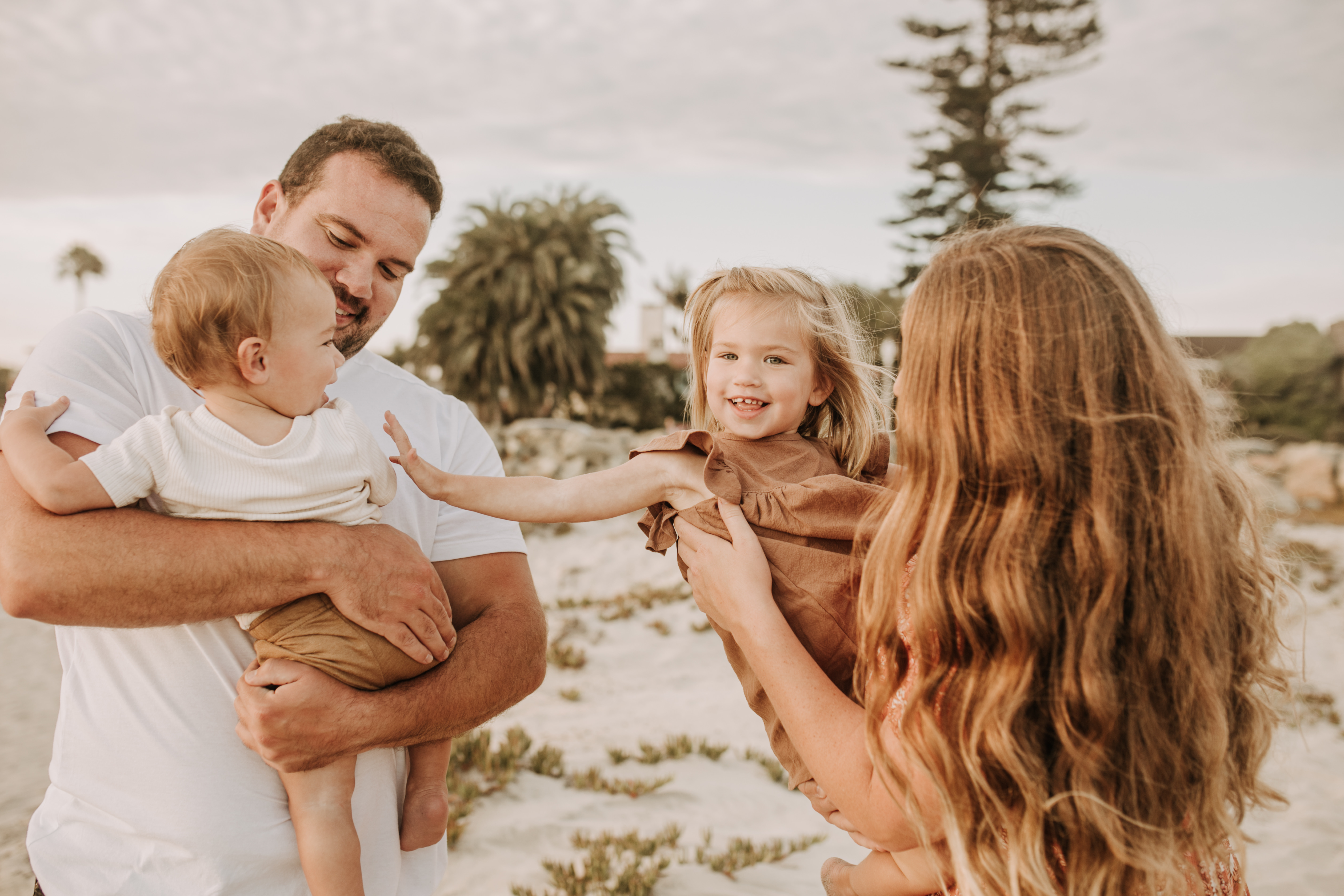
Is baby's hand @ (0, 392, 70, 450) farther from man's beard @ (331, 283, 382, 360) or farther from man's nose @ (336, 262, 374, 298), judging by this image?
man's nose @ (336, 262, 374, 298)

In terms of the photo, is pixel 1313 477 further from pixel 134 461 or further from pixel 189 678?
pixel 134 461

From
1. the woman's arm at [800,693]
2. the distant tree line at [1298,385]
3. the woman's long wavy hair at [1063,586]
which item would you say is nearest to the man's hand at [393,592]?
the woman's arm at [800,693]

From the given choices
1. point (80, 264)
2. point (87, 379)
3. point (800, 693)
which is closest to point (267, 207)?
point (87, 379)

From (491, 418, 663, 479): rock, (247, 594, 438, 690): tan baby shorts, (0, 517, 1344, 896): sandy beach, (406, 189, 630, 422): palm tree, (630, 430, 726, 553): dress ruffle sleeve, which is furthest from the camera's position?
(406, 189, 630, 422): palm tree

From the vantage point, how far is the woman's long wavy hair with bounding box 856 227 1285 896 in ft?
4.99

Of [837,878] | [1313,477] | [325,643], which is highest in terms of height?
[325,643]

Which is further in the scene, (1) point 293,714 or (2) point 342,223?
(2) point 342,223

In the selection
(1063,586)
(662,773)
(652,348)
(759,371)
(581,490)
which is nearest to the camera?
(1063,586)

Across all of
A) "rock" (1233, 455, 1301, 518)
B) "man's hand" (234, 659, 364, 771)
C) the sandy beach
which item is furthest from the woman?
"man's hand" (234, 659, 364, 771)

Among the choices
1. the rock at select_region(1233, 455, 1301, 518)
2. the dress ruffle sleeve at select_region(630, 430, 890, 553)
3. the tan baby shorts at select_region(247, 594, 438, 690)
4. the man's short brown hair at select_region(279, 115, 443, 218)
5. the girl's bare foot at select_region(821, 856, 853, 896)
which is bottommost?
the girl's bare foot at select_region(821, 856, 853, 896)

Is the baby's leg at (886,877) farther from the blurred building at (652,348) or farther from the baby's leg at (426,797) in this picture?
the blurred building at (652,348)

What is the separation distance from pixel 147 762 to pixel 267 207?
1.74 meters

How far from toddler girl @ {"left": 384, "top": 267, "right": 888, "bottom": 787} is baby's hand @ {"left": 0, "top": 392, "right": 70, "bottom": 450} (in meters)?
0.71

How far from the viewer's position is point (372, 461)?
6.73 feet
